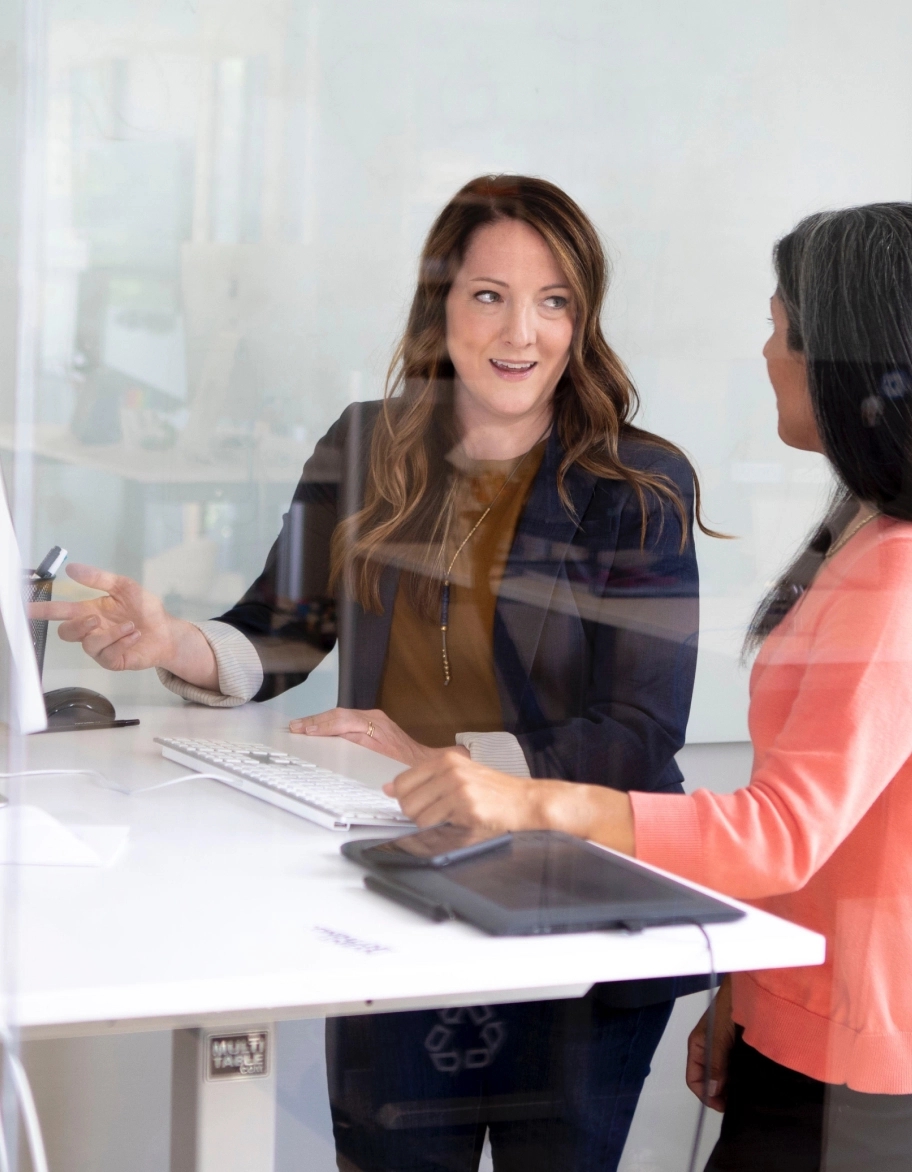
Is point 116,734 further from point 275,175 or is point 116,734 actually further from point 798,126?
point 798,126

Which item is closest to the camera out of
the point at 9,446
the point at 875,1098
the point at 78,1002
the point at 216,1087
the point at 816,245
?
the point at 78,1002

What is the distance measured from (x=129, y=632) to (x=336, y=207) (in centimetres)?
60

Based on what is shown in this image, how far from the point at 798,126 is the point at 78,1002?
3.98 ft

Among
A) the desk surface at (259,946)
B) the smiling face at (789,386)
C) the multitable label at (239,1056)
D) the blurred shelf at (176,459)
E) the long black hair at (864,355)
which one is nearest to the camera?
the desk surface at (259,946)

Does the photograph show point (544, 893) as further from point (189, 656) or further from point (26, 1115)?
point (189, 656)

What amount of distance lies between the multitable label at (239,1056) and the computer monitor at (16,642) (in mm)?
288

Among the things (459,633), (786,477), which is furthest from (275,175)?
(786,477)

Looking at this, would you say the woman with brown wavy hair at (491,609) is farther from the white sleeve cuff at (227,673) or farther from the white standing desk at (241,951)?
the white standing desk at (241,951)

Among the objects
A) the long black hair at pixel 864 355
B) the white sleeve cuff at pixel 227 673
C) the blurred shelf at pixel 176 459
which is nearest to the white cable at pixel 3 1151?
Answer: the white sleeve cuff at pixel 227 673

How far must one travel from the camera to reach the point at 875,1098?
1075 mm

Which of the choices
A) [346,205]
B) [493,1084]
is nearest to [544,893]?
[493,1084]

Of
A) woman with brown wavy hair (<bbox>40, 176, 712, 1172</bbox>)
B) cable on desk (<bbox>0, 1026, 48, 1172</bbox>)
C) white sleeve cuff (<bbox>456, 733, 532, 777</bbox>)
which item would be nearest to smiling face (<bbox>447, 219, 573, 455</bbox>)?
woman with brown wavy hair (<bbox>40, 176, 712, 1172</bbox>)

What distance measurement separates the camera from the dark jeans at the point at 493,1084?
1209mm

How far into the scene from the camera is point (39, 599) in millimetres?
1398
